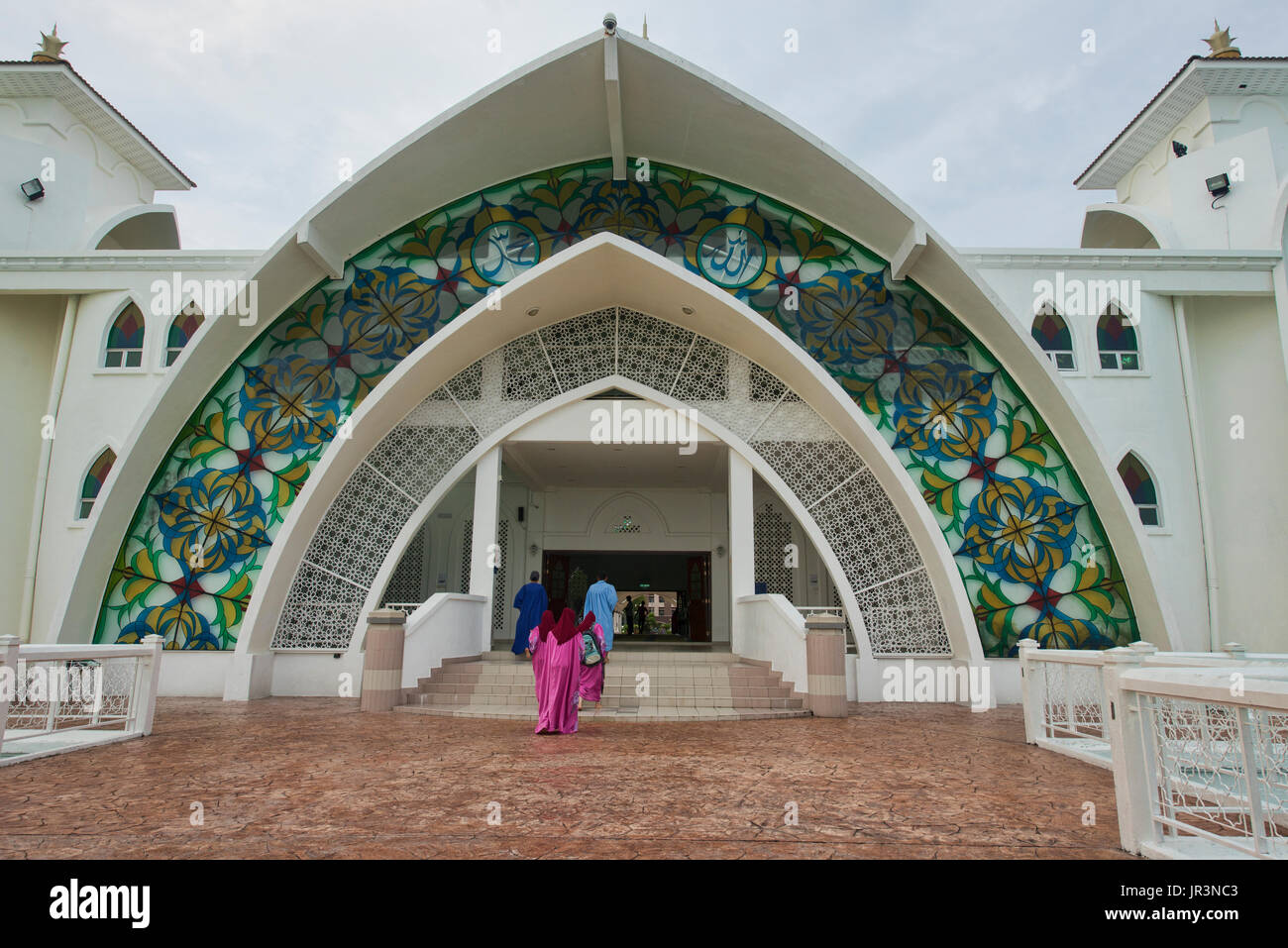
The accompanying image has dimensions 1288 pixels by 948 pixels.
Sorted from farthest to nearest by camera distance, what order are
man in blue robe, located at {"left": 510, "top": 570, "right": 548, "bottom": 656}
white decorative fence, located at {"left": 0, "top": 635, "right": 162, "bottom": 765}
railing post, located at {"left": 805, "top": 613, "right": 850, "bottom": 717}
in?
man in blue robe, located at {"left": 510, "top": 570, "right": 548, "bottom": 656}
railing post, located at {"left": 805, "top": 613, "right": 850, "bottom": 717}
white decorative fence, located at {"left": 0, "top": 635, "right": 162, "bottom": 765}

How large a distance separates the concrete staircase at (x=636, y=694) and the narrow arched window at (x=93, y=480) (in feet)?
16.9

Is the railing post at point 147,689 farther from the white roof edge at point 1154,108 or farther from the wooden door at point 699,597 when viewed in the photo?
the white roof edge at point 1154,108

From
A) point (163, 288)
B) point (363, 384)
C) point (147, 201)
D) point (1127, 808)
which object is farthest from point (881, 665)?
point (147, 201)

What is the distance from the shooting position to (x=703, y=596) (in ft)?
48.6

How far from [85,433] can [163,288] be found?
2.13 m

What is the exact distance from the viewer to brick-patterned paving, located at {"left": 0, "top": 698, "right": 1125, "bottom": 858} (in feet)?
10.6

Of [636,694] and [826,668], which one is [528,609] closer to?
[636,694]

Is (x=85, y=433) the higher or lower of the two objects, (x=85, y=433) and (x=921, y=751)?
the higher

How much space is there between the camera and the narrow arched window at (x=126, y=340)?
415 inches

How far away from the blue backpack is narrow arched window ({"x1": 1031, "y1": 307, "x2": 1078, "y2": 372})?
7.08 metres

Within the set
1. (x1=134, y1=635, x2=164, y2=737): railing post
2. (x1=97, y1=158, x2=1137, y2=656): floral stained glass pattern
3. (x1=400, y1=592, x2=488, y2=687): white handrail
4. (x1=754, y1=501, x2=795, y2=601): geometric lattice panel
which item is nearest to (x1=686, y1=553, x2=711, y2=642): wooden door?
(x1=754, y1=501, x2=795, y2=601): geometric lattice panel

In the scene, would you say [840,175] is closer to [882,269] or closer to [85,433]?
[882,269]

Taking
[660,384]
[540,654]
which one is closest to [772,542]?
[660,384]

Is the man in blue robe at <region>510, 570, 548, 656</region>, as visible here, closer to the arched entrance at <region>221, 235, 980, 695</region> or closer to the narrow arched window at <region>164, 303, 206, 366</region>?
the arched entrance at <region>221, 235, 980, 695</region>
